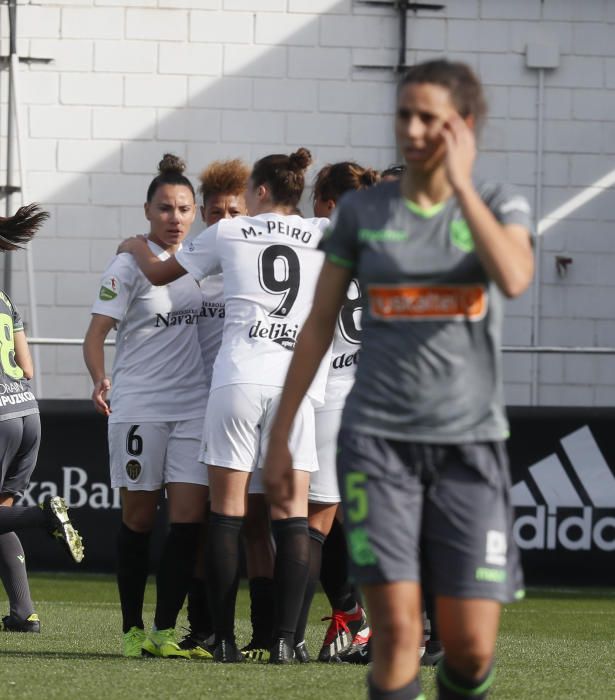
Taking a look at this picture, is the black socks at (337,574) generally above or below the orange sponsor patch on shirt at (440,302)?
below

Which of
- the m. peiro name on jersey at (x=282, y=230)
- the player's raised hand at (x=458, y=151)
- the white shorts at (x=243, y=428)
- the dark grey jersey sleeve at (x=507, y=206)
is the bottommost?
the white shorts at (x=243, y=428)

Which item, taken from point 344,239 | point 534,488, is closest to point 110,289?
point 344,239

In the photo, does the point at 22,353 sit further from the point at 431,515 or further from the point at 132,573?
the point at 431,515

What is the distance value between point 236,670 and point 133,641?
0.70 meters

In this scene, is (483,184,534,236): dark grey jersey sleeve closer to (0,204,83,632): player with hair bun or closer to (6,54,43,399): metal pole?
(0,204,83,632): player with hair bun

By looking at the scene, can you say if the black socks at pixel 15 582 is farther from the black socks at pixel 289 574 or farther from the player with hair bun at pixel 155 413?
the black socks at pixel 289 574

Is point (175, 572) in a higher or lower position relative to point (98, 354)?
lower

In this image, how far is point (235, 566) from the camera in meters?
5.29

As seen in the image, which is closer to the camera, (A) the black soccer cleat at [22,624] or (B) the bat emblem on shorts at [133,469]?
(B) the bat emblem on shorts at [133,469]

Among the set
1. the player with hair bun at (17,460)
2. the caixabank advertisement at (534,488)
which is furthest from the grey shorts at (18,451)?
the caixabank advertisement at (534,488)

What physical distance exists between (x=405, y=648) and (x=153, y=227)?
310 cm

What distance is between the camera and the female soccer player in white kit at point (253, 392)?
5.23m

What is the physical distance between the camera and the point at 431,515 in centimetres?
315

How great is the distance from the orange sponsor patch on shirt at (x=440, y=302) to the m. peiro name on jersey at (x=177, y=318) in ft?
8.87
